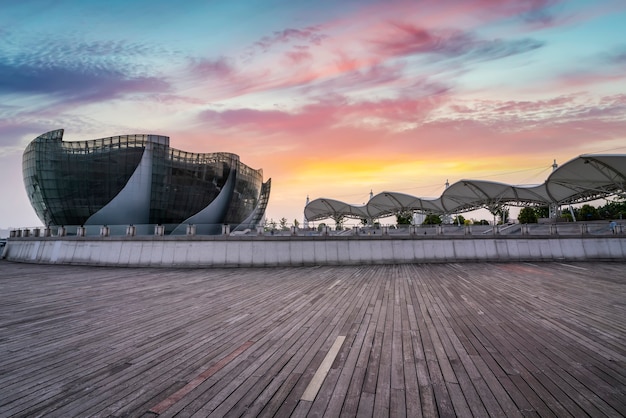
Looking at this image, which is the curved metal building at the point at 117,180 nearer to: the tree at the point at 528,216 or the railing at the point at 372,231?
the railing at the point at 372,231

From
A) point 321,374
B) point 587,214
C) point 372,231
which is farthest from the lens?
point 587,214

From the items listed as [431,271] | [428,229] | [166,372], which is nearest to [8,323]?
[166,372]

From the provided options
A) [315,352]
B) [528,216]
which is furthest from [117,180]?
[528,216]

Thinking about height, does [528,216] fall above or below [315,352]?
above

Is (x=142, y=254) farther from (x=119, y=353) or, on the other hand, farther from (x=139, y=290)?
(x=119, y=353)

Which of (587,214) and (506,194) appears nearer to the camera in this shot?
(506,194)

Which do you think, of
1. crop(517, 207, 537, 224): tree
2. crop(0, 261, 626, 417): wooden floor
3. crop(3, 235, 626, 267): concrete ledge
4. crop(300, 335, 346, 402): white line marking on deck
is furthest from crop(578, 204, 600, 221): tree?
crop(300, 335, 346, 402): white line marking on deck

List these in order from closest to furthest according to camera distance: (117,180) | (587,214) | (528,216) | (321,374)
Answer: (321,374) → (117,180) → (587,214) → (528,216)

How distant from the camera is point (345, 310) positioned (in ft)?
28.1

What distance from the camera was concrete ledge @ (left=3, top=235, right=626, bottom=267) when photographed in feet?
61.4

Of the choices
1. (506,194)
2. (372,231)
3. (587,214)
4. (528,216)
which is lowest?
(372,231)

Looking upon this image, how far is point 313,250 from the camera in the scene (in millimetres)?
19438

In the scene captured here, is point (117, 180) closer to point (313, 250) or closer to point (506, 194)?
point (313, 250)

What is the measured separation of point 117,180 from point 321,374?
5114 cm
